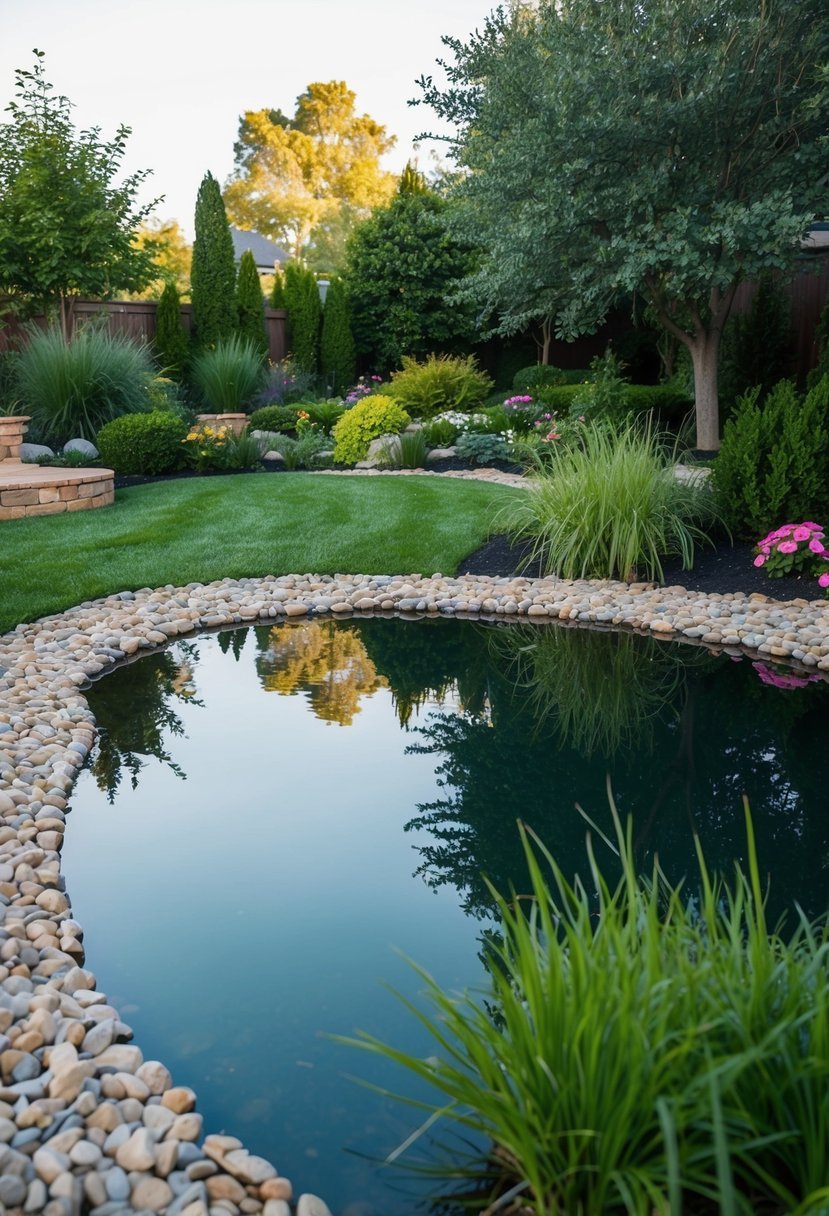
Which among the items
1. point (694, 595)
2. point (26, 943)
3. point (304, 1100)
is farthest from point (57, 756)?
point (694, 595)

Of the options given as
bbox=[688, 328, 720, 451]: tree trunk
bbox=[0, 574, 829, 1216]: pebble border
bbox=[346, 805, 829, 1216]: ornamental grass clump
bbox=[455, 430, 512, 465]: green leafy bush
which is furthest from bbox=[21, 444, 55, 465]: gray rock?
bbox=[346, 805, 829, 1216]: ornamental grass clump

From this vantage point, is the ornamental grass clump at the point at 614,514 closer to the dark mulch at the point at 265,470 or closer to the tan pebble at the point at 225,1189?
the dark mulch at the point at 265,470

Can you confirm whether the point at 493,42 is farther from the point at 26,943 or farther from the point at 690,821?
the point at 26,943

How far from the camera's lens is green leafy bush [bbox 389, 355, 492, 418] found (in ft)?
42.1

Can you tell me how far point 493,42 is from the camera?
9.50m

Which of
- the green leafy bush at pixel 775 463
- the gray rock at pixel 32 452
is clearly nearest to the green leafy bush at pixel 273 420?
the gray rock at pixel 32 452

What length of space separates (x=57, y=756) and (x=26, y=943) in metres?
1.31

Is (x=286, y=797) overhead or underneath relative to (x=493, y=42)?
underneath

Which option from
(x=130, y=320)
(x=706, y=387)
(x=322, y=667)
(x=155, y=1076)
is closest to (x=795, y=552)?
(x=322, y=667)

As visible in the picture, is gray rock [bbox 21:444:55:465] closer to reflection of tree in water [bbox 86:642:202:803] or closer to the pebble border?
the pebble border

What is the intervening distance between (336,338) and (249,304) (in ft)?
5.72

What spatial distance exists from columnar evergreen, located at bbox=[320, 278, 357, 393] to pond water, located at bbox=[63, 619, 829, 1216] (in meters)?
11.8

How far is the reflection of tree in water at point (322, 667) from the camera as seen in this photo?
176 inches

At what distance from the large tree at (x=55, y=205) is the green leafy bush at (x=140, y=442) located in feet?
10.0
